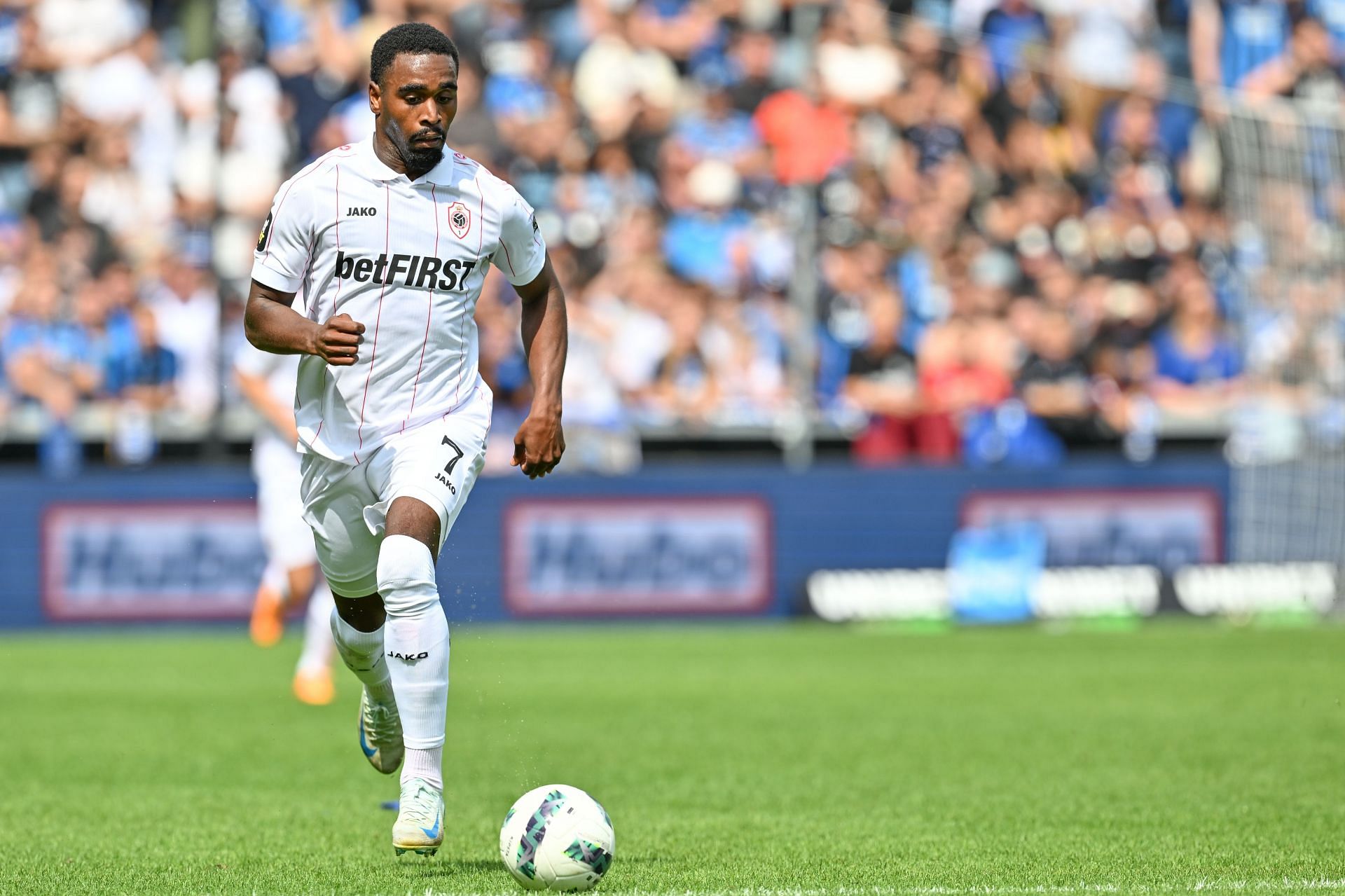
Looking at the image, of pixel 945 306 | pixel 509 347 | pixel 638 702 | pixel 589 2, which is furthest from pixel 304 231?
pixel 589 2

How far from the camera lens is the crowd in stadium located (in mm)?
18594

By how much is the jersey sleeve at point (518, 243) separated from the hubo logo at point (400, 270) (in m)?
0.25

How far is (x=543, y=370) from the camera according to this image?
679 centimetres

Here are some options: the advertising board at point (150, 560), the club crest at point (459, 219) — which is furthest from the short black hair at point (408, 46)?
the advertising board at point (150, 560)

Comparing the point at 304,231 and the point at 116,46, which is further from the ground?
the point at 116,46

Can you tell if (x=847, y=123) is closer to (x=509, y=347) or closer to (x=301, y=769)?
(x=509, y=347)

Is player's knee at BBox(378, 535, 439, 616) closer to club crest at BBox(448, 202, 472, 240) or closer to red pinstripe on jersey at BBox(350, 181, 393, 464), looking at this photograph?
red pinstripe on jersey at BBox(350, 181, 393, 464)

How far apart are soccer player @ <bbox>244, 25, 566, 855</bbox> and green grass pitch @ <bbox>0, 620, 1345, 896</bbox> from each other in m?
0.88

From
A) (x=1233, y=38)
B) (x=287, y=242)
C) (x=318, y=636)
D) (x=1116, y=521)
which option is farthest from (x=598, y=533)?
(x=287, y=242)

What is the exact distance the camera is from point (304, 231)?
6492 millimetres

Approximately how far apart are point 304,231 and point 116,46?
574 inches

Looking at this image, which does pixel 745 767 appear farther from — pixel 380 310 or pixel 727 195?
pixel 727 195

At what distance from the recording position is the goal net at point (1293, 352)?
1788 cm

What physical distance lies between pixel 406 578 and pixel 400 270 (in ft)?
3.35
